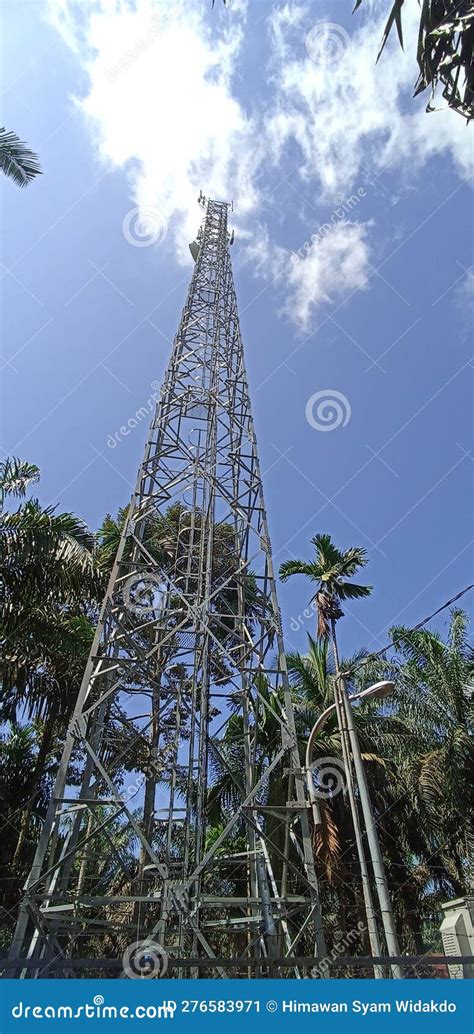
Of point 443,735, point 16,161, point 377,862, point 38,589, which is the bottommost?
point 377,862

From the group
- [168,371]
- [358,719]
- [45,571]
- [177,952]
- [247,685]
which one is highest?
[168,371]

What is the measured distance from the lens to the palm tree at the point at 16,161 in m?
10.4

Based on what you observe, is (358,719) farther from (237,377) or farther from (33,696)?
(237,377)

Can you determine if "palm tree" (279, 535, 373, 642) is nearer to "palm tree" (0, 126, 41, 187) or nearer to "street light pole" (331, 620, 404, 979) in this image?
"street light pole" (331, 620, 404, 979)

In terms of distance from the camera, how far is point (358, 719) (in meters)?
16.2

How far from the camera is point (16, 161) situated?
10.4m

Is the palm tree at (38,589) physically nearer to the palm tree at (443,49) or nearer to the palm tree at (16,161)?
the palm tree at (16,161)

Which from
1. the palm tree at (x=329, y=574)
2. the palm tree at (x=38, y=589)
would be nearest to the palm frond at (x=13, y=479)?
the palm tree at (x=38, y=589)

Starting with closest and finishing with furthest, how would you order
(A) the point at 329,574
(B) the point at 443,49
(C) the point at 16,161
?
(B) the point at 443,49
(C) the point at 16,161
(A) the point at 329,574

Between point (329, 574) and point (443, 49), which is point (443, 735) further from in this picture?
point (443, 49)

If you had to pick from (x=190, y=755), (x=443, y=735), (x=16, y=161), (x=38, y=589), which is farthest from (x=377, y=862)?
(x=16, y=161)
